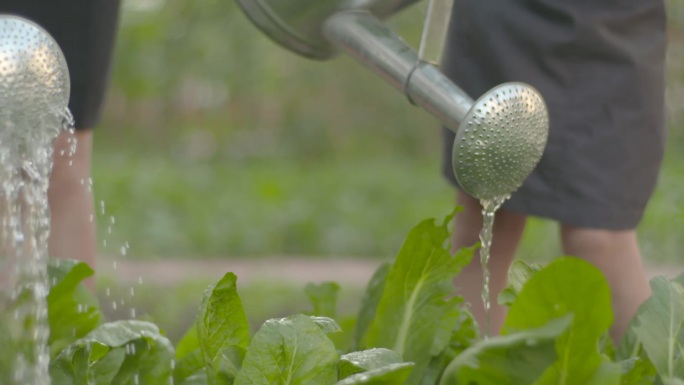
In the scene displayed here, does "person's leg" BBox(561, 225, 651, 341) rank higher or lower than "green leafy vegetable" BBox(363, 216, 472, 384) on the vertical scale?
lower

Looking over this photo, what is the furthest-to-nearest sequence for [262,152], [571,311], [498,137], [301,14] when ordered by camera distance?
[262,152]
[301,14]
[498,137]
[571,311]

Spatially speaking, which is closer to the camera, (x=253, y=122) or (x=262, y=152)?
(x=262, y=152)

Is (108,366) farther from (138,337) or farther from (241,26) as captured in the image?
(241,26)

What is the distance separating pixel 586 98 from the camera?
5.67 ft

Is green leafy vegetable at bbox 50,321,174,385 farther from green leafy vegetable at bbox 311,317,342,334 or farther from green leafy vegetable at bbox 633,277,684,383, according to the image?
green leafy vegetable at bbox 633,277,684,383

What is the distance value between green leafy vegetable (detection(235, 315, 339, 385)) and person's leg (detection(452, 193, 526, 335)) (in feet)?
2.87

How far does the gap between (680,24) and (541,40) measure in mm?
5443

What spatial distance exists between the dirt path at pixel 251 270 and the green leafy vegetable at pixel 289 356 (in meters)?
2.51

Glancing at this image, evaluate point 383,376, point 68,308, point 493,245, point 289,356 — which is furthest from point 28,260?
point 493,245

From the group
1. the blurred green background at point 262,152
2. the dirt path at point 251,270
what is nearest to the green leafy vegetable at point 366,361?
the dirt path at point 251,270

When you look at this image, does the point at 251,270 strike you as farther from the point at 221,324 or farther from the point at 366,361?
the point at 366,361

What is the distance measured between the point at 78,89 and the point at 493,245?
733 millimetres

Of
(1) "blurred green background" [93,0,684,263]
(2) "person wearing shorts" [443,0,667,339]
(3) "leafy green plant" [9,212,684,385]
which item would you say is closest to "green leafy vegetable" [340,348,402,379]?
(3) "leafy green plant" [9,212,684,385]

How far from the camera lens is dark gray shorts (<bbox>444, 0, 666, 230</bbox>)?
1.71 metres
